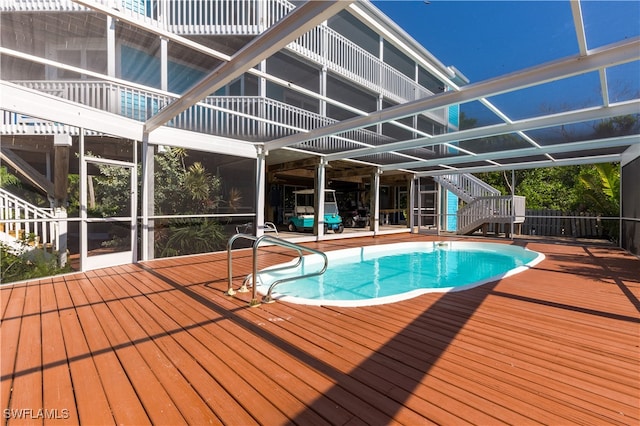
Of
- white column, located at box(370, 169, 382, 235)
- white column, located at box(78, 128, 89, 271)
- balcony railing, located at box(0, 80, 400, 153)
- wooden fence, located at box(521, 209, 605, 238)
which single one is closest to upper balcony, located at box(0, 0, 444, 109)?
balcony railing, located at box(0, 80, 400, 153)

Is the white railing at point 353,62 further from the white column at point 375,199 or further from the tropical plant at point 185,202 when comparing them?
the tropical plant at point 185,202

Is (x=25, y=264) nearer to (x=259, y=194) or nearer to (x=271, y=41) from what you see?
(x=259, y=194)

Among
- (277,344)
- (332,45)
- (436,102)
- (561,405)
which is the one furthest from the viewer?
(332,45)

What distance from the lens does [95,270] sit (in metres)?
5.10

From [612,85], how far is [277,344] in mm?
5736

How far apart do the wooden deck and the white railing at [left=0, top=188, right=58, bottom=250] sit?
1205 millimetres

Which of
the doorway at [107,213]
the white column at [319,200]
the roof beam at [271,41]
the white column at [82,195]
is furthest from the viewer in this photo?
the white column at [319,200]

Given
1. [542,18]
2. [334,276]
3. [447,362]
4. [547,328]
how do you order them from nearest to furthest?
[447,362] → [547,328] → [542,18] → [334,276]

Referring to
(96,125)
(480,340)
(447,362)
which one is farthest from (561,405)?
(96,125)

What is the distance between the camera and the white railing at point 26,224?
467 centimetres

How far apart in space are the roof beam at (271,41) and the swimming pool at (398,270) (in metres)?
2.84

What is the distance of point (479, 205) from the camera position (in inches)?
452

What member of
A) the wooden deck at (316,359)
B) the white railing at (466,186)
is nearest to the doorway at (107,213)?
the wooden deck at (316,359)

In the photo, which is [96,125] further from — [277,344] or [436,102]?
[436,102]
